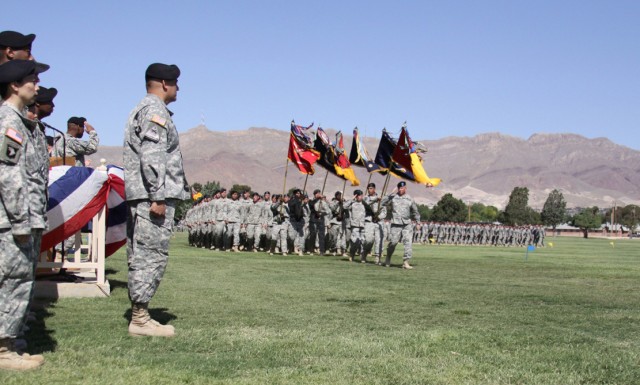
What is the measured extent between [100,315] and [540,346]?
4.20 m

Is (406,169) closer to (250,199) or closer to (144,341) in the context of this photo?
(250,199)

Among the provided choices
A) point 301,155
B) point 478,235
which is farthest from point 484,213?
point 301,155

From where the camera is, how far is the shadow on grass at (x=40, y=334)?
5578 mm

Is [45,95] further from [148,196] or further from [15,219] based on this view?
[15,219]

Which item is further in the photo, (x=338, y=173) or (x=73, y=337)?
(x=338, y=173)

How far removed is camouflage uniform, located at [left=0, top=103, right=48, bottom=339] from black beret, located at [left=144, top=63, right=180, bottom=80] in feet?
5.49

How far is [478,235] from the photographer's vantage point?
52.2 meters

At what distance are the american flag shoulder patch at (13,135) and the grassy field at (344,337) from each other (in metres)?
1.57

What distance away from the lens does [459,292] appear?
34.9 ft

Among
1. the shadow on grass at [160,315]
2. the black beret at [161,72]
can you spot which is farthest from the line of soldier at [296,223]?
the black beret at [161,72]

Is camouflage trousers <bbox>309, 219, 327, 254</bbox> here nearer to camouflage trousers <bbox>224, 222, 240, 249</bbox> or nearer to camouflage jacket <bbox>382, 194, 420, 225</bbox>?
camouflage trousers <bbox>224, 222, 240, 249</bbox>

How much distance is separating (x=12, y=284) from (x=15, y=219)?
45cm

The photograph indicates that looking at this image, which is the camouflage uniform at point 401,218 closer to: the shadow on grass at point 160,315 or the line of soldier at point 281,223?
the line of soldier at point 281,223

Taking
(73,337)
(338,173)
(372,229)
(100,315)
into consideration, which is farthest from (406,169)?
(73,337)
